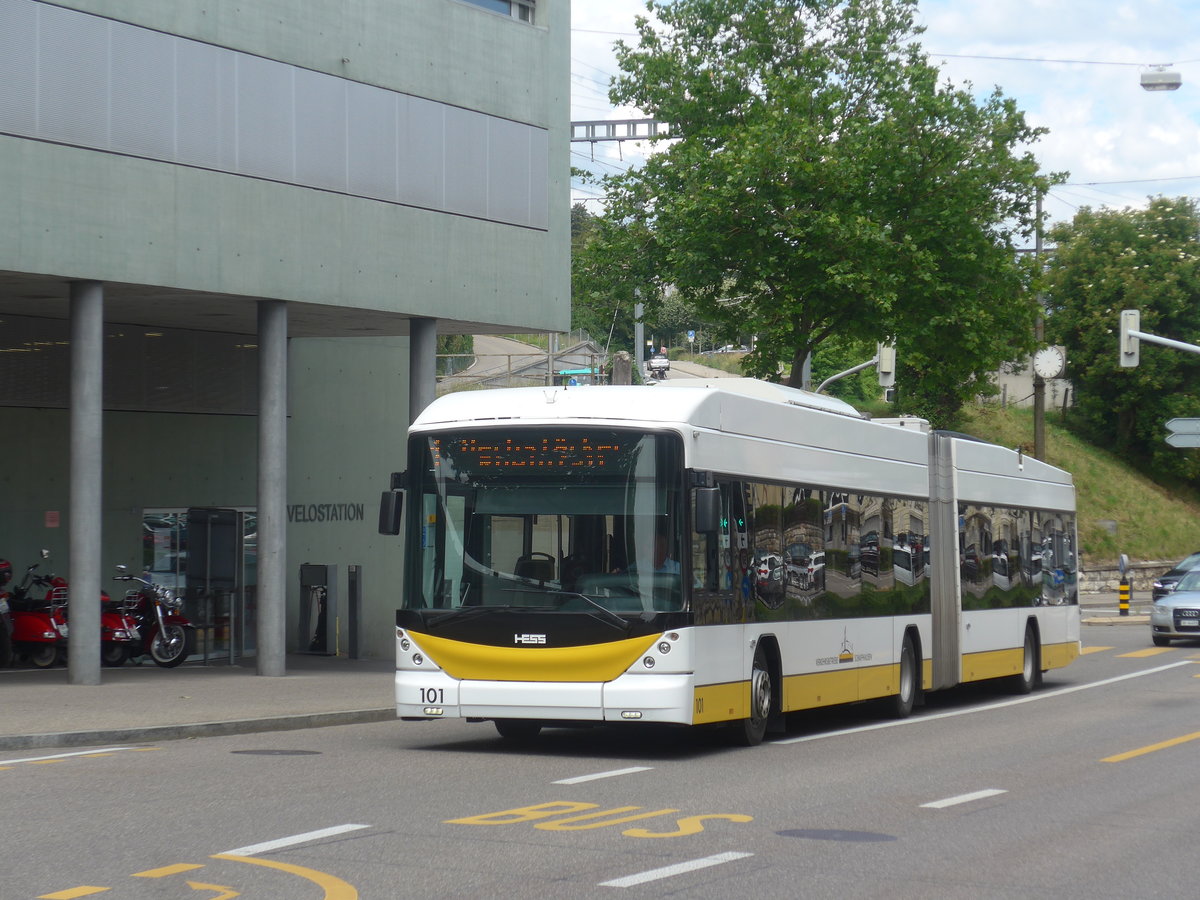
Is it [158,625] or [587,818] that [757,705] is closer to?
[587,818]

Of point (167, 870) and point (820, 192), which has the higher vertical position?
point (820, 192)

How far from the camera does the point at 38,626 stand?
902 inches

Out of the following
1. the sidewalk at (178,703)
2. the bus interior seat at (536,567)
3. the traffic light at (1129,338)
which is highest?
the traffic light at (1129,338)

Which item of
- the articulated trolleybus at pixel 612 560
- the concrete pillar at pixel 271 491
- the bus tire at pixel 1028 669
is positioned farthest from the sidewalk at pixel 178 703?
the bus tire at pixel 1028 669

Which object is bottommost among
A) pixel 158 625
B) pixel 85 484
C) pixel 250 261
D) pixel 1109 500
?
pixel 158 625

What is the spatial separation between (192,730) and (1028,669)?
1224 centimetres

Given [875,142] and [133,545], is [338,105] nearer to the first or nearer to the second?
[133,545]

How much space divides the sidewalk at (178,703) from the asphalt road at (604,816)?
1.96 feet

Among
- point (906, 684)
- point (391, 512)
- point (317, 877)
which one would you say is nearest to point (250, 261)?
point (391, 512)

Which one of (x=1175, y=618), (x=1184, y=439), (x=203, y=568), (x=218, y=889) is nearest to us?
(x=218, y=889)

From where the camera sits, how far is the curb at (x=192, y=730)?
14.3 meters

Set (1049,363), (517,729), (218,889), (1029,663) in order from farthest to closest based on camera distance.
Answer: (1049,363), (1029,663), (517,729), (218,889)

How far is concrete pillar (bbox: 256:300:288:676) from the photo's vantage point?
22.6 metres

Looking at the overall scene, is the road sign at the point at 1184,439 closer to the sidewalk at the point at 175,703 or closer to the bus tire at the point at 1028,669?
the bus tire at the point at 1028,669
